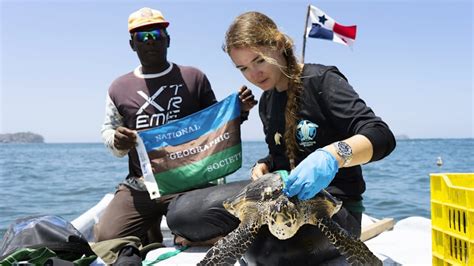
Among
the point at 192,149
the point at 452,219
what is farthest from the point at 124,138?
the point at 452,219

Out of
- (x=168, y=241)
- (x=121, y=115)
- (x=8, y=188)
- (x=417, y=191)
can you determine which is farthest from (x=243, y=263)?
(x=8, y=188)

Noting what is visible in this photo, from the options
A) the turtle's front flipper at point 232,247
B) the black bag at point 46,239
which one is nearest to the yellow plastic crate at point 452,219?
the turtle's front flipper at point 232,247

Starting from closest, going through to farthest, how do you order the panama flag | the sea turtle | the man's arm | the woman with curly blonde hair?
the sea turtle
the woman with curly blonde hair
the man's arm
the panama flag

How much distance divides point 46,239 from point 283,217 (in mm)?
1515

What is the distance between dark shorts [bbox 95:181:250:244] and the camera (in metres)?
2.83

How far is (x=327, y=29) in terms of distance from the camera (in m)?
5.00

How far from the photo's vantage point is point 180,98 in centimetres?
350

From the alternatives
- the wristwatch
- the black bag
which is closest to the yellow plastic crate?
the wristwatch

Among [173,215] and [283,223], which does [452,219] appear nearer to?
[283,223]

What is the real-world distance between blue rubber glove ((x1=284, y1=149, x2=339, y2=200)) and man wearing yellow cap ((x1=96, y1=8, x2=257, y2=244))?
132 cm

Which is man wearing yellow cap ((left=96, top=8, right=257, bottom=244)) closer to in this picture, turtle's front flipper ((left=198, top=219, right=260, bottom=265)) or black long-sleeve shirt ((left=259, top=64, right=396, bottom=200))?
black long-sleeve shirt ((left=259, top=64, right=396, bottom=200))

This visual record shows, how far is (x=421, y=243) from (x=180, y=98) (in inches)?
77.2

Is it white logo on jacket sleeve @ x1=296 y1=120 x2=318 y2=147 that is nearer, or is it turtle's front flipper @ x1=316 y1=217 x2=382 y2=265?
turtle's front flipper @ x1=316 y1=217 x2=382 y2=265

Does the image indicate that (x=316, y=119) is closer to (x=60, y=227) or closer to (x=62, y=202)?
(x=60, y=227)
